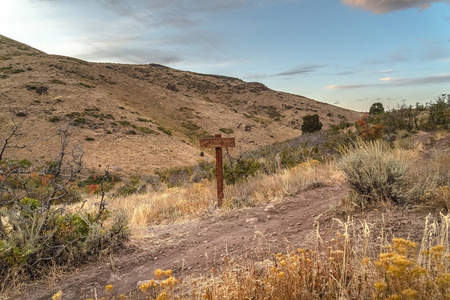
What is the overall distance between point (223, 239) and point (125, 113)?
Answer: 4007 centimetres

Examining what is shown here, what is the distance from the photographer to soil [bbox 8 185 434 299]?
11.9 feet

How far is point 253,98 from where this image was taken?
7419 centimetres

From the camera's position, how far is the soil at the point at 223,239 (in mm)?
3623

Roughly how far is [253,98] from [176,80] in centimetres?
2032

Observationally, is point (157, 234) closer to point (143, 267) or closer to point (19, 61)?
point (143, 267)

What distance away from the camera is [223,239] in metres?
4.84

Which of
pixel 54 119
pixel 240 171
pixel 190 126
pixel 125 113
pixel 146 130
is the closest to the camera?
pixel 240 171

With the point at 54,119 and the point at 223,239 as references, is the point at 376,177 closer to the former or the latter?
the point at 223,239

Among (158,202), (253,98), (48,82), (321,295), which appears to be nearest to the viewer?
(321,295)

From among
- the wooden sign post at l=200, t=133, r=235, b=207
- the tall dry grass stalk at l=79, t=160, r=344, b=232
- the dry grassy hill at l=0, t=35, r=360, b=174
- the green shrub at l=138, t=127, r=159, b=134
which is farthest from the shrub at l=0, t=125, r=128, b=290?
the green shrub at l=138, t=127, r=159, b=134

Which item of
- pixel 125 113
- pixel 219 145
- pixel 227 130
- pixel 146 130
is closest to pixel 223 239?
pixel 219 145

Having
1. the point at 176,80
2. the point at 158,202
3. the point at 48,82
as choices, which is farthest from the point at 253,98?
the point at 158,202

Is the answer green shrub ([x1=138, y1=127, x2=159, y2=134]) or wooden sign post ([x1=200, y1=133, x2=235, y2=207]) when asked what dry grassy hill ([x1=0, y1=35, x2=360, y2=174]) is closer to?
green shrub ([x1=138, y1=127, x2=159, y2=134])

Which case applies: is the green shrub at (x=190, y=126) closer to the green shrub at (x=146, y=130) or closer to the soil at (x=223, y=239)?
the green shrub at (x=146, y=130)
